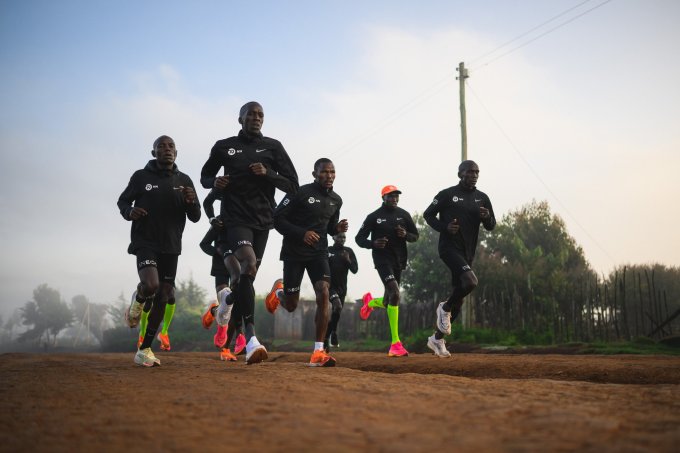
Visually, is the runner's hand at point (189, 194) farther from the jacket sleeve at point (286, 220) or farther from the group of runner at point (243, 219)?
the jacket sleeve at point (286, 220)

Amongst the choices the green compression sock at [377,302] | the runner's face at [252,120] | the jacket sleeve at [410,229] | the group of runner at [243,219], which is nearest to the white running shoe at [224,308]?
the group of runner at [243,219]

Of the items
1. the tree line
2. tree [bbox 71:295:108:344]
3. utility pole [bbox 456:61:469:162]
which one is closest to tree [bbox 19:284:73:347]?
tree [bbox 71:295:108:344]

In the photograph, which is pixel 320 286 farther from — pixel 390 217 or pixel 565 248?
pixel 565 248

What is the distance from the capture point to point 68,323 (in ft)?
317

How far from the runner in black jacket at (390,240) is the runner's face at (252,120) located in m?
4.01

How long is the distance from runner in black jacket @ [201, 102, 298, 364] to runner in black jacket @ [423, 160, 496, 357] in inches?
117

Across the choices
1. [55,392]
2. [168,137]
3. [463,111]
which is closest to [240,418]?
[55,392]

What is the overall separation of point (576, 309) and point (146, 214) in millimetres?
12616

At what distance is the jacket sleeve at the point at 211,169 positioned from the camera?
729 centimetres

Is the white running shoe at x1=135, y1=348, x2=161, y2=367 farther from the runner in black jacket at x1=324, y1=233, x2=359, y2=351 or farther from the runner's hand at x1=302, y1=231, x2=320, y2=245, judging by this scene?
the runner in black jacket at x1=324, y1=233, x2=359, y2=351

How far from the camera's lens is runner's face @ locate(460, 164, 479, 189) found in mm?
9562

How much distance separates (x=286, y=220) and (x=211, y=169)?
1.06 metres

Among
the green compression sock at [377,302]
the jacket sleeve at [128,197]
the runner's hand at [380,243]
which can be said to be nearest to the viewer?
the jacket sleeve at [128,197]

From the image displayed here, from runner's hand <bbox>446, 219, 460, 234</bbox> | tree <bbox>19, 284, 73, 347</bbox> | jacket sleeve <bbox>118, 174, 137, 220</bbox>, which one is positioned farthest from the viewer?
tree <bbox>19, 284, 73, 347</bbox>
